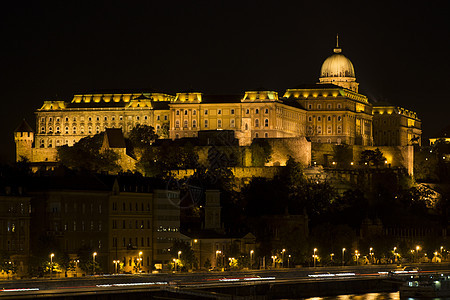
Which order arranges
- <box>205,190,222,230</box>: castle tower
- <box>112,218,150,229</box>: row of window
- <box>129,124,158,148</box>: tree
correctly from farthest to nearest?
<box>129,124,158,148</box>: tree < <box>205,190,222,230</box>: castle tower < <box>112,218,150,229</box>: row of window

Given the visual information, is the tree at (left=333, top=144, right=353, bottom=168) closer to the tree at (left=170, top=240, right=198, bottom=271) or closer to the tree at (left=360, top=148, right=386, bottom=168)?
the tree at (left=360, top=148, right=386, bottom=168)

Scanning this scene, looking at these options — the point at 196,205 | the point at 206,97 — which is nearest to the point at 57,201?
the point at 196,205

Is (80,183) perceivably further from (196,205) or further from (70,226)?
(196,205)

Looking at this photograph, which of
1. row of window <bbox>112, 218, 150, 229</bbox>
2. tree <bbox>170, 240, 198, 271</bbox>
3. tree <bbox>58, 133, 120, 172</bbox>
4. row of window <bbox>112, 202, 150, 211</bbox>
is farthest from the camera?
tree <bbox>58, 133, 120, 172</bbox>

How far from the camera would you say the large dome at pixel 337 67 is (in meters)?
197

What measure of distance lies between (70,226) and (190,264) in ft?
30.0

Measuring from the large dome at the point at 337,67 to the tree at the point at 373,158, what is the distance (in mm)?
36205

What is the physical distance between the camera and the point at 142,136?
16375 cm

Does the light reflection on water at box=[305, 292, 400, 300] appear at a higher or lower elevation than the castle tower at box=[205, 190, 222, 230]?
lower

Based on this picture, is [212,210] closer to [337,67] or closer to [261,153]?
[261,153]

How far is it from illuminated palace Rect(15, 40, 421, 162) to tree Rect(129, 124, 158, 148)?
5.47 metres

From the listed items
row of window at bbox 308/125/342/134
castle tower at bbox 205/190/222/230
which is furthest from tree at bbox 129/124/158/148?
castle tower at bbox 205/190/222/230

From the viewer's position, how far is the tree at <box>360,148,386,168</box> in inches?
6319

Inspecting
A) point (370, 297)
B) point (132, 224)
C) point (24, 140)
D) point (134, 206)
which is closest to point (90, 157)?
point (24, 140)
